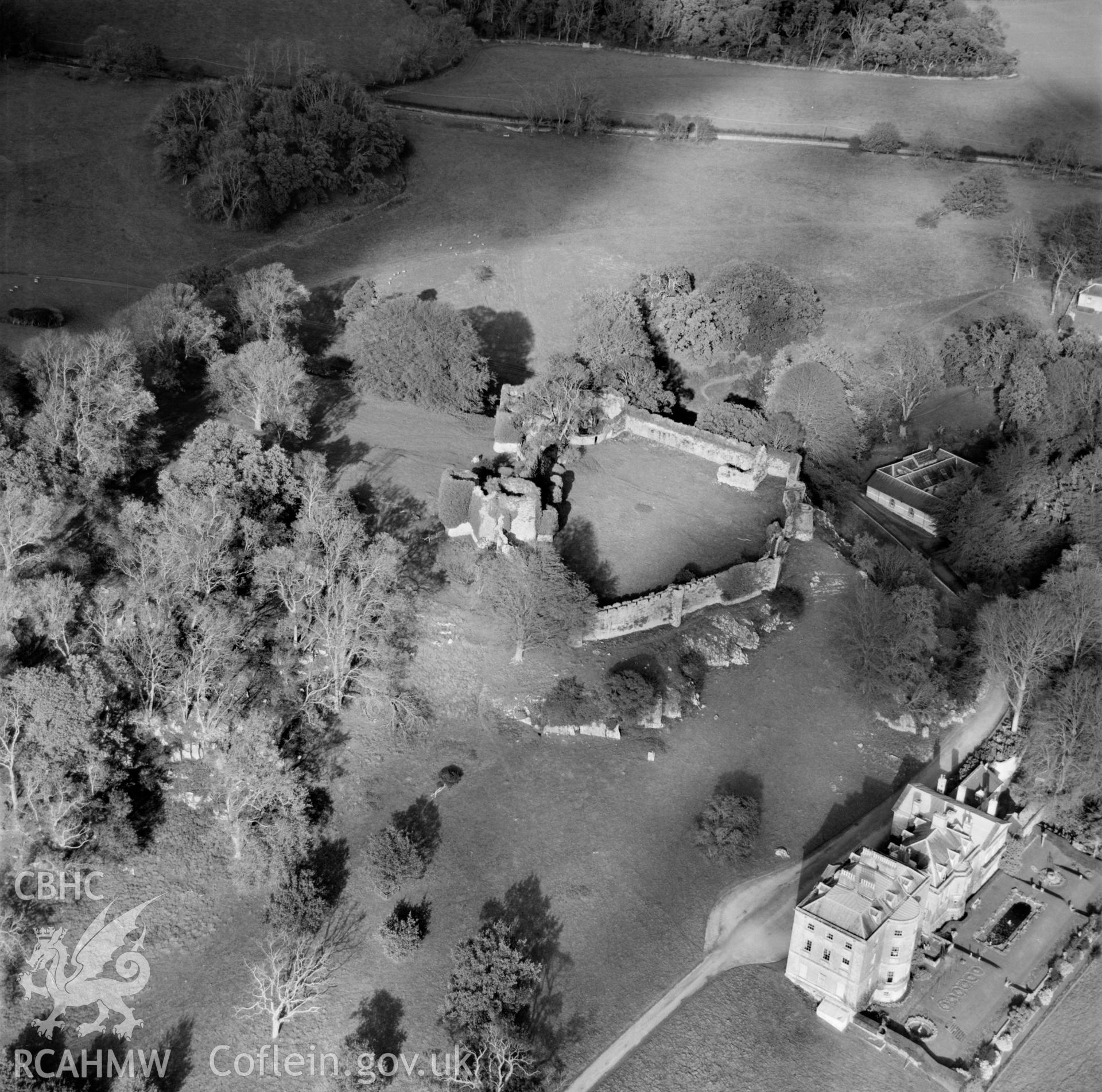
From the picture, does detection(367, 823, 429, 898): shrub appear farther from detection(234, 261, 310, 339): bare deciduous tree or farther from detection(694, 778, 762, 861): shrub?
detection(234, 261, 310, 339): bare deciduous tree

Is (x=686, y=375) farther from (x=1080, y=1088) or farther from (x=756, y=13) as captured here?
(x=756, y=13)

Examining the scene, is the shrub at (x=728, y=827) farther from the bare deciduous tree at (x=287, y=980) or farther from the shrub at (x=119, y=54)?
the shrub at (x=119, y=54)

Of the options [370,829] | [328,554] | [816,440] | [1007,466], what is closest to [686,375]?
[816,440]

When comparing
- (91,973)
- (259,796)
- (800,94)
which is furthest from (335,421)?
(800,94)

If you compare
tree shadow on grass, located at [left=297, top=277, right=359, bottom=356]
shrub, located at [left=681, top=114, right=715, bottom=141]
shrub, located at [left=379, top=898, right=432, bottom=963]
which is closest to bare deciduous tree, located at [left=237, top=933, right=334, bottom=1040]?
shrub, located at [left=379, top=898, right=432, bottom=963]

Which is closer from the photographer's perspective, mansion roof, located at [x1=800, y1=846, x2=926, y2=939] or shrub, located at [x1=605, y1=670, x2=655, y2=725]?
mansion roof, located at [x1=800, y1=846, x2=926, y2=939]

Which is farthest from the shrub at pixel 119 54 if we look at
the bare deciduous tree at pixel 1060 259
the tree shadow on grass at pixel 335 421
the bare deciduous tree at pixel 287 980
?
the bare deciduous tree at pixel 287 980
